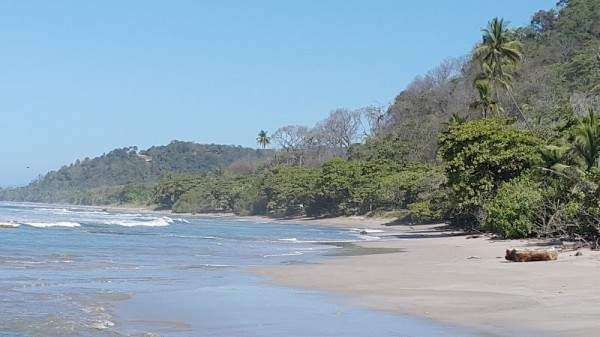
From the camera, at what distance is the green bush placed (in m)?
30.2

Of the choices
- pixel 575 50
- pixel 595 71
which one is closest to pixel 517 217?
pixel 595 71

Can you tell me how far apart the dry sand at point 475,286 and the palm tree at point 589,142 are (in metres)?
3.55

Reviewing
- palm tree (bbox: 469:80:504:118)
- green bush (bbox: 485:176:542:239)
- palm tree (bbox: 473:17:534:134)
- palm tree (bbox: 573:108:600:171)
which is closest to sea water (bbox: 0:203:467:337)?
green bush (bbox: 485:176:542:239)

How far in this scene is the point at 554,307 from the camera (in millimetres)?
13344

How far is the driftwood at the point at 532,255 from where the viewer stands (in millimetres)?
21406

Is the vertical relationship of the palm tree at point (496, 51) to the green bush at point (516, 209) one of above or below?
above

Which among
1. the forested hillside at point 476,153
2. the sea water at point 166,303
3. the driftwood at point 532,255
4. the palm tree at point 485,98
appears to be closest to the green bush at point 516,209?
the forested hillside at point 476,153

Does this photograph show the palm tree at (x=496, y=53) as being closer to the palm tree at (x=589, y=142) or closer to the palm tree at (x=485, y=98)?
the palm tree at (x=485, y=98)

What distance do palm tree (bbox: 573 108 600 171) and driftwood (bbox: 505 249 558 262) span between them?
6.08m

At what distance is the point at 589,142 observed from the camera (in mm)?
26781

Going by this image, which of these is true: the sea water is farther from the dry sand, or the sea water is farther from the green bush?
the green bush

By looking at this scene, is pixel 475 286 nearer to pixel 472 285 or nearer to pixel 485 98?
pixel 472 285

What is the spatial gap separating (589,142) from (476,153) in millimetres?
10849

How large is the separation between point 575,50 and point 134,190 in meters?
113
